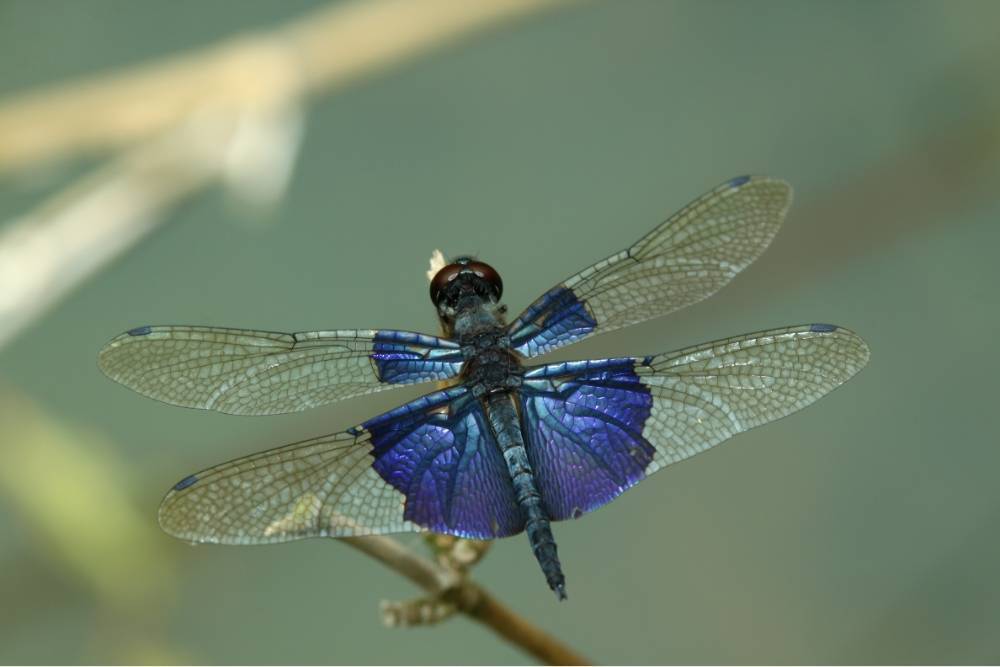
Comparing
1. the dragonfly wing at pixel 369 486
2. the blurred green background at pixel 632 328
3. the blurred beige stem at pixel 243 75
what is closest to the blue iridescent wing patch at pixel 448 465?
the dragonfly wing at pixel 369 486

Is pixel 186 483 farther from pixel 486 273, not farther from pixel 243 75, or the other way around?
pixel 243 75

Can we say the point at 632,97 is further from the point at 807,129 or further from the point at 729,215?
the point at 729,215

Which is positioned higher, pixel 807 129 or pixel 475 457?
pixel 807 129

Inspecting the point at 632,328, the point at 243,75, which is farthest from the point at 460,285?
the point at 632,328

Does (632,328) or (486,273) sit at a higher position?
(632,328)

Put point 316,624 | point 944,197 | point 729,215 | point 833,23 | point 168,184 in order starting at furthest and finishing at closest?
point 833,23 < point 944,197 < point 316,624 < point 168,184 < point 729,215

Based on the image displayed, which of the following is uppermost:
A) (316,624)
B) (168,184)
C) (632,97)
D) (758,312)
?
(632,97)

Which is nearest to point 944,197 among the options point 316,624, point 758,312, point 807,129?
point 807,129
